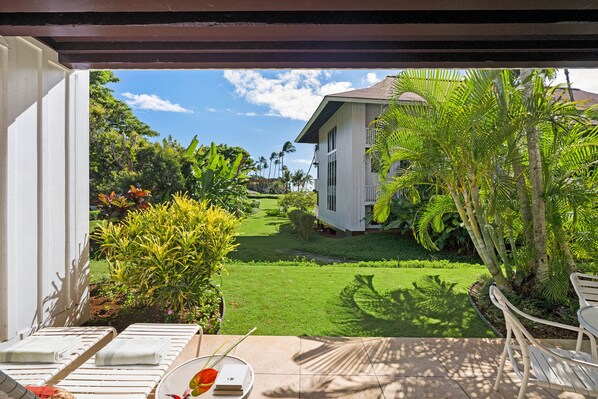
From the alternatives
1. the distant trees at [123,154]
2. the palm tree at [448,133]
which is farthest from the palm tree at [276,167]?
the palm tree at [448,133]

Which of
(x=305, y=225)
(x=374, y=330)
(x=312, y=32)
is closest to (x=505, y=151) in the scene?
(x=374, y=330)

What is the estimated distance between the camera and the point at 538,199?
515cm

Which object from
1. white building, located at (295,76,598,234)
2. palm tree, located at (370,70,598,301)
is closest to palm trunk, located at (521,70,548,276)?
palm tree, located at (370,70,598,301)

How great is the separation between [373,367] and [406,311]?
6.13 feet

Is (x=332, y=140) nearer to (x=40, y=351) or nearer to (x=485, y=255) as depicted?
(x=485, y=255)

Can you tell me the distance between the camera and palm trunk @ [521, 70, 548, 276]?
5.15m

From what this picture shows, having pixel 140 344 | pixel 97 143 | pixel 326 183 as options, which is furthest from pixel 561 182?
pixel 97 143

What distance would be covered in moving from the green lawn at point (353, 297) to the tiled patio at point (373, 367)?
306 mm

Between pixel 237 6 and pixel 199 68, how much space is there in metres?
1.49

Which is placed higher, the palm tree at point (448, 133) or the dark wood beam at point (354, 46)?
the dark wood beam at point (354, 46)

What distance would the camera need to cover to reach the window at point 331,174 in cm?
1639

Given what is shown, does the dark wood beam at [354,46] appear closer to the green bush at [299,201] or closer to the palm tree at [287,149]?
the green bush at [299,201]

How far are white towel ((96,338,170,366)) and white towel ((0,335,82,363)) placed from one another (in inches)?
12.7

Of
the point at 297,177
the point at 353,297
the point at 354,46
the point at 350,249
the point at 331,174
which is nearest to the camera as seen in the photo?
the point at 354,46
